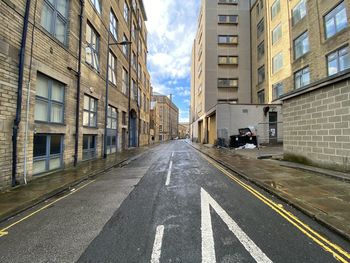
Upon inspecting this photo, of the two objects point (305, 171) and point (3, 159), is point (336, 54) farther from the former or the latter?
point (3, 159)

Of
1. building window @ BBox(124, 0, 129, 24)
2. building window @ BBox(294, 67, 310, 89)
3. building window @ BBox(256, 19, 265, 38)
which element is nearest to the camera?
building window @ BBox(294, 67, 310, 89)

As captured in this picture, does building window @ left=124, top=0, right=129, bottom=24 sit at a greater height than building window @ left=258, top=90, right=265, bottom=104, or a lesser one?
greater

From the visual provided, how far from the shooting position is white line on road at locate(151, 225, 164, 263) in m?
3.01

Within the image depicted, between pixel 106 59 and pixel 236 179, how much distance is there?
1354 cm

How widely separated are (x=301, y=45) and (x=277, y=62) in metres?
7.68

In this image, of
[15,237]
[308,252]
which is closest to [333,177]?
[308,252]

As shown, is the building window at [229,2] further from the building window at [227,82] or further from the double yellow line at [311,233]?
the double yellow line at [311,233]

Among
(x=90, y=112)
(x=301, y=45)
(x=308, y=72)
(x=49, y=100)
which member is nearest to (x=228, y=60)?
(x=301, y=45)

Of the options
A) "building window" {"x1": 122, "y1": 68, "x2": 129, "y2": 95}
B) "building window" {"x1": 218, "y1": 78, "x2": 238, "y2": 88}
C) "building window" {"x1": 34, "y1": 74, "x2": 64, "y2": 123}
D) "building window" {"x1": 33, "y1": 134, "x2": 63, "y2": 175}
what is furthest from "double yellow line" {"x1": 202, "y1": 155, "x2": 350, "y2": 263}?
"building window" {"x1": 218, "y1": 78, "x2": 238, "y2": 88}

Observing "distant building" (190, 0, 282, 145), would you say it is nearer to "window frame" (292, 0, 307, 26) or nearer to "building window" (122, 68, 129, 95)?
"window frame" (292, 0, 307, 26)

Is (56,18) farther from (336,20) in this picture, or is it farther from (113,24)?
(336,20)

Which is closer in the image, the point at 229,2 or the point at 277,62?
the point at 277,62

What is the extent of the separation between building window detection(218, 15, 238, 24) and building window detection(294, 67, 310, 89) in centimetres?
2146

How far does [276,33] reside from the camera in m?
29.0
